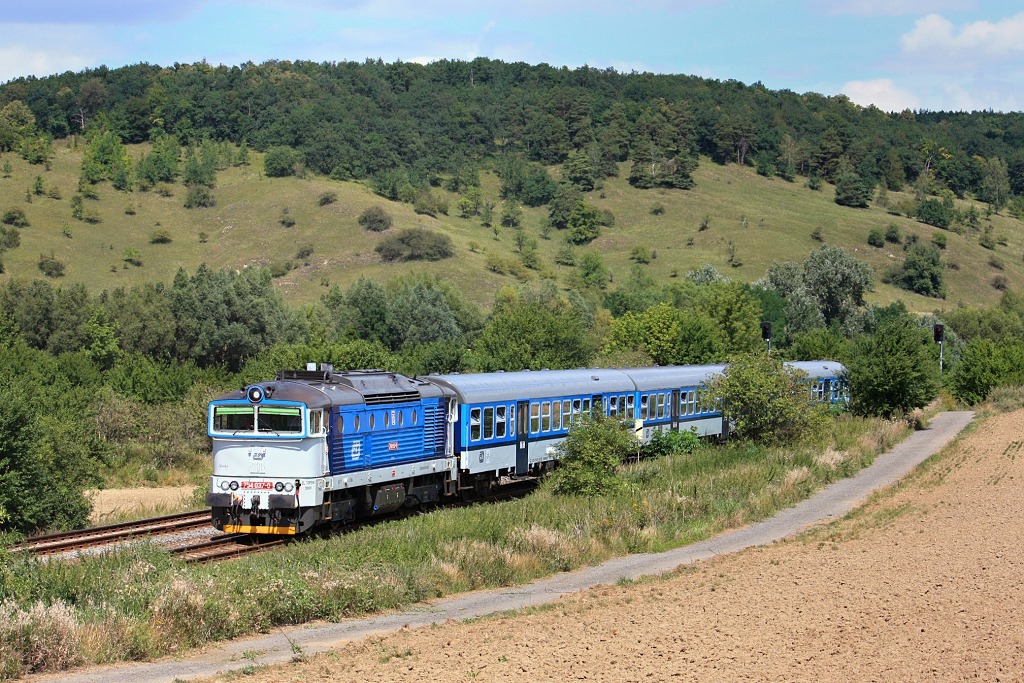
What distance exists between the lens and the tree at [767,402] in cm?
3744

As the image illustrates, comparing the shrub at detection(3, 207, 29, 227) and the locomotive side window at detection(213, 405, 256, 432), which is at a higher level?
the shrub at detection(3, 207, 29, 227)

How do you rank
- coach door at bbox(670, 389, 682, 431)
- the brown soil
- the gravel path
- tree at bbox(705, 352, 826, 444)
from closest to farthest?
the brown soil → the gravel path → tree at bbox(705, 352, 826, 444) → coach door at bbox(670, 389, 682, 431)

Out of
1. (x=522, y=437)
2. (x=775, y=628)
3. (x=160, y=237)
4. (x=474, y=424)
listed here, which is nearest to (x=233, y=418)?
(x=474, y=424)

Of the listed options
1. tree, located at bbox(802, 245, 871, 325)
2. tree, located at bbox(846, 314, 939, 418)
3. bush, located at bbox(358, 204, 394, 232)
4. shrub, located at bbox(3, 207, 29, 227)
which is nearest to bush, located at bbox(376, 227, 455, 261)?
bush, located at bbox(358, 204, 394, 232)

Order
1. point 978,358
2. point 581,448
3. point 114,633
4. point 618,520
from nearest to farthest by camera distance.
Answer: point 114,633 → point 618,520 → point 581,448 → point 978,358

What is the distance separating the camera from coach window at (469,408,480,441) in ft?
92.9

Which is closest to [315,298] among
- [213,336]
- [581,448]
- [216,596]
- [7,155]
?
[213,336]

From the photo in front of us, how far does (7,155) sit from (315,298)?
2579 inches

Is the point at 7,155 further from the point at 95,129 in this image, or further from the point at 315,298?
the point at 315,298

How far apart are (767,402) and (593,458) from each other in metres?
11.3

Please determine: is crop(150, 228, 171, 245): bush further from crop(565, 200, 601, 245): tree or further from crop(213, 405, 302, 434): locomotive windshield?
crop(213, 405, 302, 434): locomotive windshield

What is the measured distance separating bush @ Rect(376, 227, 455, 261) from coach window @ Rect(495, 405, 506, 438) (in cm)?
9464

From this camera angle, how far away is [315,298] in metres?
113

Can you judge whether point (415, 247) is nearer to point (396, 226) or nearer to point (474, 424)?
point (396, 226)
